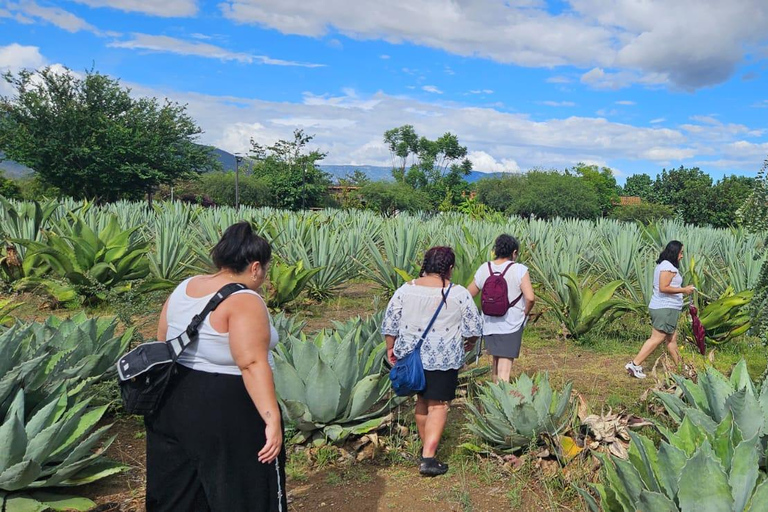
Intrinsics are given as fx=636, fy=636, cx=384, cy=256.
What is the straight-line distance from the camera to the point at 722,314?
6219 millimetres

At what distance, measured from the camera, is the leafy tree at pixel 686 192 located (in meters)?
44.2

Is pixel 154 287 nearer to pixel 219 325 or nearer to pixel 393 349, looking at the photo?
pixel 393 349

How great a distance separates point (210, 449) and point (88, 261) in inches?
216

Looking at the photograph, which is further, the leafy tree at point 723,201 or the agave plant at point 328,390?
the leafy tree at point 723,201

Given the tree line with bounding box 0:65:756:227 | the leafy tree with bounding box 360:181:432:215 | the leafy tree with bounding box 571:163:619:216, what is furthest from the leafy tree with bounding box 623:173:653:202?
the leafy tree with bounding box 360:181:432:215

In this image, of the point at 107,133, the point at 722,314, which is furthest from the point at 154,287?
the point at 107,133

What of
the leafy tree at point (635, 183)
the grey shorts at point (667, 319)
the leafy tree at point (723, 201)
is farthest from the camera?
the leafy tree at point (635, 183)

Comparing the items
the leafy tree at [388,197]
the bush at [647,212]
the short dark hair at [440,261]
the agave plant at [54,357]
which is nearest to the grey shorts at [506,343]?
the short dark hair at [440,261]

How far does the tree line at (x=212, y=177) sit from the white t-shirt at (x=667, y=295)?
66.9 inches

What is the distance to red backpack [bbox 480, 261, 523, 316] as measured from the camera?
4371 millimetres

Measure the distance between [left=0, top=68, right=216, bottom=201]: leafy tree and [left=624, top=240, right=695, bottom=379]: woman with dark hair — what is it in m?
27.2

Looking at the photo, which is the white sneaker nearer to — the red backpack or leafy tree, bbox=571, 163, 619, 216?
the red backpack

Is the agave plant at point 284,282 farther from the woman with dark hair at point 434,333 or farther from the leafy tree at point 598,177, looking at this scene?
the leafy tree at point 598,177

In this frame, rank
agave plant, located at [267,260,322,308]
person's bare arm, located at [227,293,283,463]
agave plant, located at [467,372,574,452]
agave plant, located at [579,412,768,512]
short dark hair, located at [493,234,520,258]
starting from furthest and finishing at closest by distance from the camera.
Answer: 1. agave plant, located at [267,260,322,308]
2. short dark hair, located at [493,234,520,258]
3. agave plant, located at [467,372,574,452]
4. person's bare arm, located at [227,293,283,463]
5. agave plant, located at [579,412,768,512]
